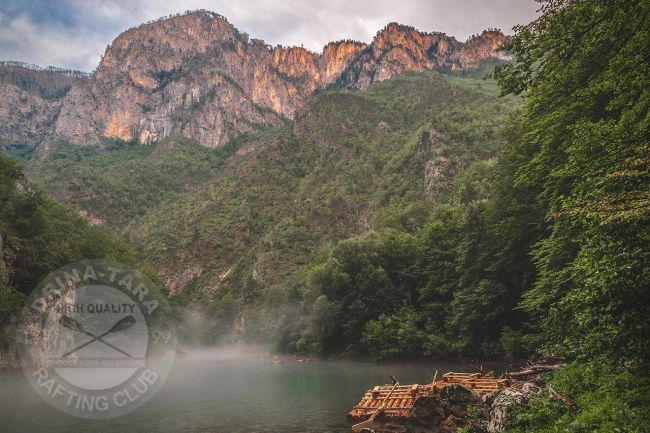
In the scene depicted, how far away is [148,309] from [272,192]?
7617 centimetres

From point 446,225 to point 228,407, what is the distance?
129 feet

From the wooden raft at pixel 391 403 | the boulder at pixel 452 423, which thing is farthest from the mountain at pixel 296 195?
the boulder at pixel 452 423

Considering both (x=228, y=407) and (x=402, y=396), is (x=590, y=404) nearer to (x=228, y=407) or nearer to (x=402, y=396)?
(x=402, y=396)

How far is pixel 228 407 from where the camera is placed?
89.7 feet

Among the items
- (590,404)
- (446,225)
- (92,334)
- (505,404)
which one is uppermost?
(446,225)

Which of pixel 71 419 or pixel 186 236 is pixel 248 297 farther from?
pixel 71 419

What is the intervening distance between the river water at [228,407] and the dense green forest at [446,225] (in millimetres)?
10848

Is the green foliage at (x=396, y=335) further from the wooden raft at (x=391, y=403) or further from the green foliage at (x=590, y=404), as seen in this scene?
the green foliage at (x=590, y=404)

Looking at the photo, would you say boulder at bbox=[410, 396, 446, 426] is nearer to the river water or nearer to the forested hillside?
the river water

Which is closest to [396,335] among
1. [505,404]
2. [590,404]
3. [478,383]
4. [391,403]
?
[478,383]

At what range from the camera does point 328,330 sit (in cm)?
6306

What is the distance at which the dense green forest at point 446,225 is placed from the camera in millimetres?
12547

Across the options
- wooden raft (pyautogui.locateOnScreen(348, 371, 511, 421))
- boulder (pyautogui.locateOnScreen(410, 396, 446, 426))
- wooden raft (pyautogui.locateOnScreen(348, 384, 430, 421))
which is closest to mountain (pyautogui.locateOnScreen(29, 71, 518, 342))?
wooden raft (pyautogui.locateOnScreen(348, 371, 511, 421))

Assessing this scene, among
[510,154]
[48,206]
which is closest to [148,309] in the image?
[48,206]
